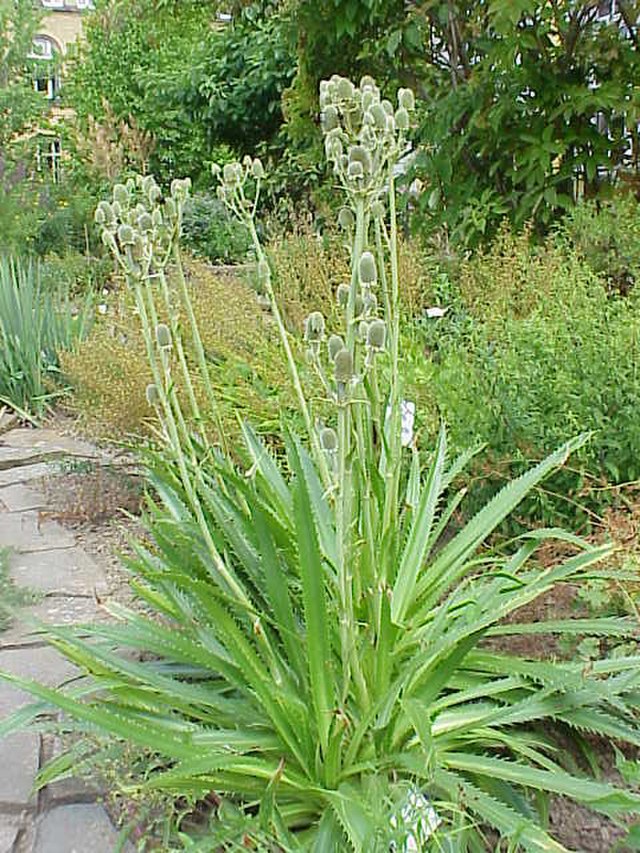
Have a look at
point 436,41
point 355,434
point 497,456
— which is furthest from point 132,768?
point 436,41

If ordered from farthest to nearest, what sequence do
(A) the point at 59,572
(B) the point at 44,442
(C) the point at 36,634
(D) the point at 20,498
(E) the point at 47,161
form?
(E) the point at 47,161 → (B) the point at 44,442 → (D) the point at 20,498 → (A) the point at 59,572 → (C) the point at 36,634

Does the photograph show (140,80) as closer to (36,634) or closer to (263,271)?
(36,634)

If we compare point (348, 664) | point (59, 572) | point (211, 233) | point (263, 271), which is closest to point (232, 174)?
point (263, 271)

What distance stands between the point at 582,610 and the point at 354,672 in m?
0.78

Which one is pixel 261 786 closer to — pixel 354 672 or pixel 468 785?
pixel 354 672

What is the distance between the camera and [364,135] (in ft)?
4.54

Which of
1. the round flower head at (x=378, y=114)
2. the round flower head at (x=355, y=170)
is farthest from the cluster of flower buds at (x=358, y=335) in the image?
the round flower head at (x=378, y=114)

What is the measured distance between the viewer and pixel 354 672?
1604mm

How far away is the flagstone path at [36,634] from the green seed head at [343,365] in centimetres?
98

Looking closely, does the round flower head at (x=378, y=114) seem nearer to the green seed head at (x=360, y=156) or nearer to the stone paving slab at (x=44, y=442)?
the green seed head at (x=360, y=156)

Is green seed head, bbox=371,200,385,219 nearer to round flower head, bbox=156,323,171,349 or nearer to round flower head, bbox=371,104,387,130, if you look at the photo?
round flower head, bbox=371,104,387,130

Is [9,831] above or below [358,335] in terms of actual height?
below

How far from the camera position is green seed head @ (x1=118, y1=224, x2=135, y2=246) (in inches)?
55.4

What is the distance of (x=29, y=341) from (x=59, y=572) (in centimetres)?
227
